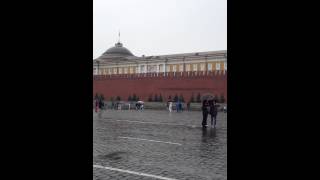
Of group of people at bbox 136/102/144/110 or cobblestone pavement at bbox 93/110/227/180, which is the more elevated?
group of people at bbox 136/102/144/110

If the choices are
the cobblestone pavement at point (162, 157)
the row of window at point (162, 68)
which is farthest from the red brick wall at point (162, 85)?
the cobblestone pavement at point (162, 157)

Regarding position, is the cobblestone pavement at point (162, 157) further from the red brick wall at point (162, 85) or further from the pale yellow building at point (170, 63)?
the pale yellow building at point (170, 63)

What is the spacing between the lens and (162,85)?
36.2m

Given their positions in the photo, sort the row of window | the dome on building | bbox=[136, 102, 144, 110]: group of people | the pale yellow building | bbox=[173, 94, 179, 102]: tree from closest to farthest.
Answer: bbox=[136, 102, 144, 110]: group of people, bbox=[173, 94, 179, 102]: tree, the pale yellow building, the row of window, the dome on building

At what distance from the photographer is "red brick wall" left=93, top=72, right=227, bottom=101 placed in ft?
110

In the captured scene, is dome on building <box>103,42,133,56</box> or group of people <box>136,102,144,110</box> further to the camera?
dome on building <box>103,42,133,56</box>

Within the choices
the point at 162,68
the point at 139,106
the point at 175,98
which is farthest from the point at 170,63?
the point at 139,106

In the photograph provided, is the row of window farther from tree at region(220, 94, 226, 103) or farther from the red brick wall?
tree at region(220, 94, 226, 103)

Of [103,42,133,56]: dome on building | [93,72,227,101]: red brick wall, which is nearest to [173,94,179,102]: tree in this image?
[93,72,227,101]: red brick wall

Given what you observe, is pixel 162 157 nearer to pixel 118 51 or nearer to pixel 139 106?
pixel 139 106
